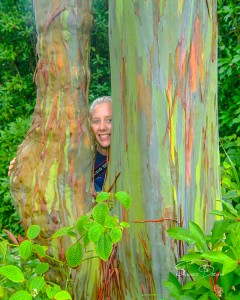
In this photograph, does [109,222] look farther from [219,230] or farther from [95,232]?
[219,230]

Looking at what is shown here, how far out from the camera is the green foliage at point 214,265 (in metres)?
1.99

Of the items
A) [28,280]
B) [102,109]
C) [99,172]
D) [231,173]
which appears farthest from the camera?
[231,173]

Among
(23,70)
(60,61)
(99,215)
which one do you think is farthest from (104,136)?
(23,70)

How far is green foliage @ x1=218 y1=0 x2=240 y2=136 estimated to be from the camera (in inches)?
230

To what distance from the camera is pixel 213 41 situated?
2.90m

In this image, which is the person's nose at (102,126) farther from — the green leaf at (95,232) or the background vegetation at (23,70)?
the background vegetation at (23,70)

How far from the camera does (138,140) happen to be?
111 inches

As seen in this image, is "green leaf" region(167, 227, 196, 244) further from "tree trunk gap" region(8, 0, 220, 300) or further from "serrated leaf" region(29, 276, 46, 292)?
"serrated leaf" region(29, 276, 46, 292)

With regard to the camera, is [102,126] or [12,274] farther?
[102,126]

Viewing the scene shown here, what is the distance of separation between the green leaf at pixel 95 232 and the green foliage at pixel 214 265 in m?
0.29

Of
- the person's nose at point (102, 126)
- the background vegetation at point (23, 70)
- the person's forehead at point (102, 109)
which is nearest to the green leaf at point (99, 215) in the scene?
the person's nose at point (102, 126)

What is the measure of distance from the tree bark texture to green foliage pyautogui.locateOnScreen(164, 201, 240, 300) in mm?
1051

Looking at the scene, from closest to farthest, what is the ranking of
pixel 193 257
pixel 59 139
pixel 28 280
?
pixel 193 257 < pixel 28 280 < pixel 59 139

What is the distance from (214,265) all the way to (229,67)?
13.0 ft
